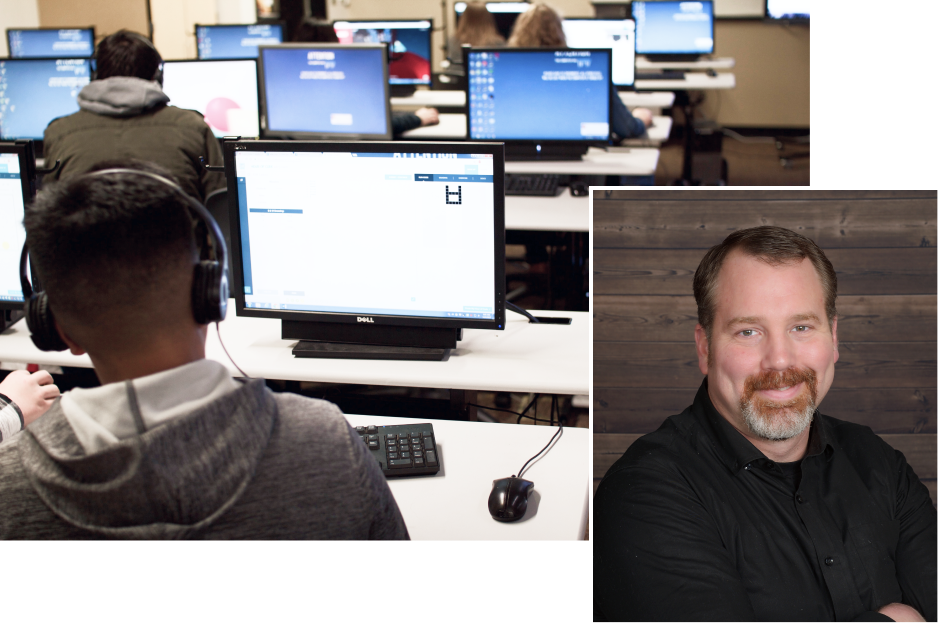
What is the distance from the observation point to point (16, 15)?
6.20 metres

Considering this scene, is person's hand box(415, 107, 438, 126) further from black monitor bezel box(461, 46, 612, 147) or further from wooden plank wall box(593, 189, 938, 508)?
wooden plank wall box(593, 189, 938, 508)

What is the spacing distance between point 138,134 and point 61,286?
217 cm

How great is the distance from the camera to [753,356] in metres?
0.96

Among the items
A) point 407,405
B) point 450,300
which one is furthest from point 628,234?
point 407,405

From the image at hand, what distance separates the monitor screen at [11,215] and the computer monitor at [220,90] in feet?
6.71

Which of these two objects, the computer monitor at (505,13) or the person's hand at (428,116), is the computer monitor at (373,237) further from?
the computer monitor at (505,13)

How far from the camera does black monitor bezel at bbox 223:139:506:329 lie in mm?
1487

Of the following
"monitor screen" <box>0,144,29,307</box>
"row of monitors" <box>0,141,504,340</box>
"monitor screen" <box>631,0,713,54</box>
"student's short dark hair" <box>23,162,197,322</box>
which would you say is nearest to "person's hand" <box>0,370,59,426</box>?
"monitor screen" <box>0,144,29,307</box>

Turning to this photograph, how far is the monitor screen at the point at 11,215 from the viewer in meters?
1.67

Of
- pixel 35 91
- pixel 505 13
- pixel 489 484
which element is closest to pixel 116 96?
pixel 35 91

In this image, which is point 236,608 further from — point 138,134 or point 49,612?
point 138,134

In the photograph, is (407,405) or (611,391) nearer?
(611,391)

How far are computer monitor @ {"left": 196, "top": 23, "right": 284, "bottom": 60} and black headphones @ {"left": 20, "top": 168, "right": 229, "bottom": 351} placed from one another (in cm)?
463

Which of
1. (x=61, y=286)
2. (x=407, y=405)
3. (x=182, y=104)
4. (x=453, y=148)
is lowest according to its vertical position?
(x=407, y=405)
